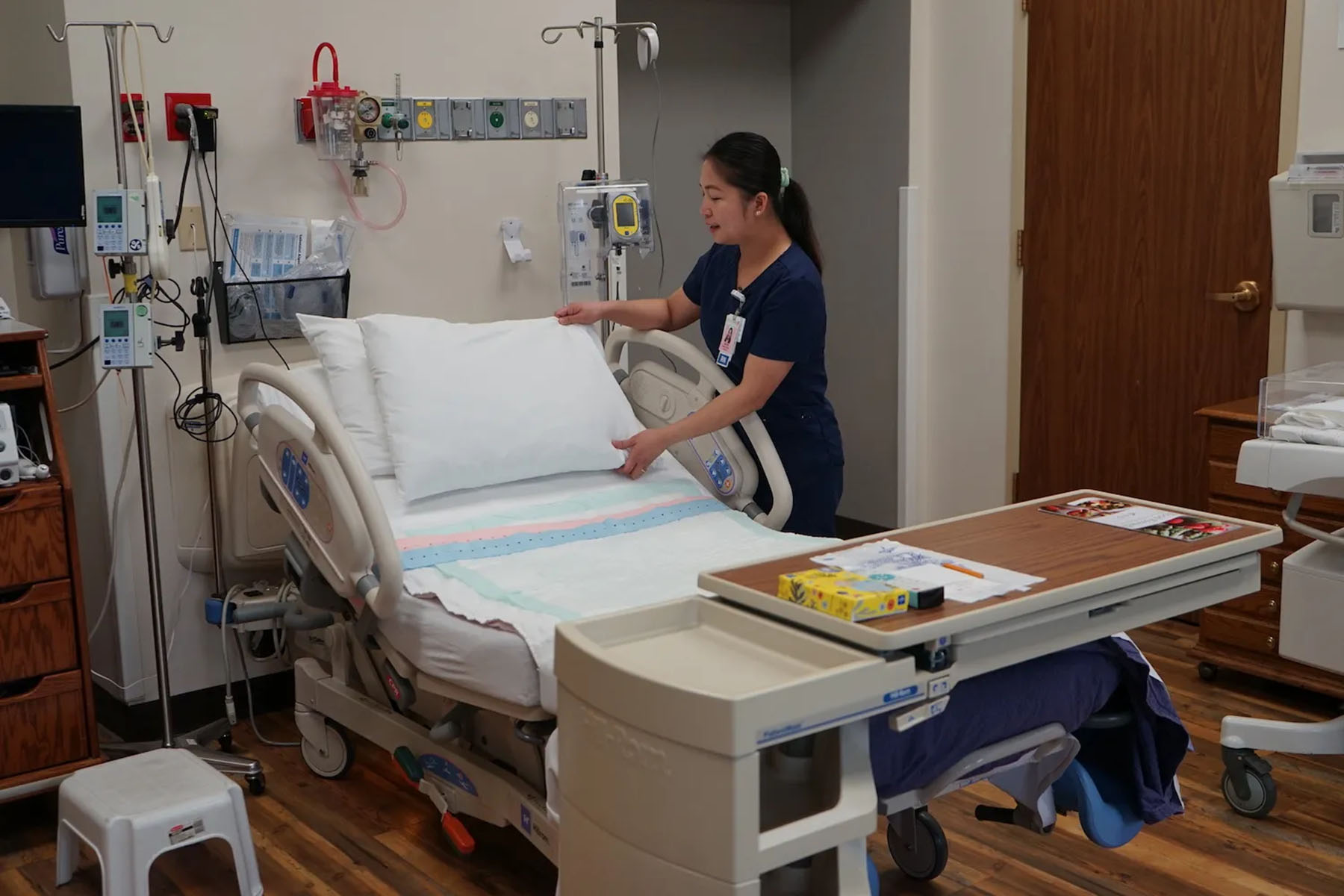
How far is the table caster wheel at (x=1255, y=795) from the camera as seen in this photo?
9.89 feet

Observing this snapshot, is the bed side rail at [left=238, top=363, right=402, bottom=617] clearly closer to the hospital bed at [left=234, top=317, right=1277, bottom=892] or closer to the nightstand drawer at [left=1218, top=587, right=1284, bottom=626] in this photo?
the hospital bed at [left=234, top=317, right=1277, bottom=892]

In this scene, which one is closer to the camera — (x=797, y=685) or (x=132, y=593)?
(x=797, y=685)

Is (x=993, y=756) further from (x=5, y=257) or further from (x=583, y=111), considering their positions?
(x=5, y=257)

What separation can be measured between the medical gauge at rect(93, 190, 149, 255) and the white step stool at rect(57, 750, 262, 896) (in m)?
1.07

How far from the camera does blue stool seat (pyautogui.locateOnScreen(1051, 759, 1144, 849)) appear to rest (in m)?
2.35

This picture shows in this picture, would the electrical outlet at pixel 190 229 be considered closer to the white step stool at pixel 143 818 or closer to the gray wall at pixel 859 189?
the white step stool at pixel 143 818

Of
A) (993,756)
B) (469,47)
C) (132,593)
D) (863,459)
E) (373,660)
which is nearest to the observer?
(993,756)

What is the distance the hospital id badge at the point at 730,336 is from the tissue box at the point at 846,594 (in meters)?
1.43

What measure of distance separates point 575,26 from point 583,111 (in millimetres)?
266

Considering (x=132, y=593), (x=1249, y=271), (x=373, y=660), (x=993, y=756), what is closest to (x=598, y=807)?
(x=993, y=756)

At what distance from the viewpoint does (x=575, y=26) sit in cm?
385

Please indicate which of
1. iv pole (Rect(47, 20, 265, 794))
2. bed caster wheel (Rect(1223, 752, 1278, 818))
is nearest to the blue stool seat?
bed caster wheel (Rect(1223, 752, 1278, 818))

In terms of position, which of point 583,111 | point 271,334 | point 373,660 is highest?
point 583,111

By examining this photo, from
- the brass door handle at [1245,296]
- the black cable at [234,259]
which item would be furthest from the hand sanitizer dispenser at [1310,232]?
the black cable at [234,259]
